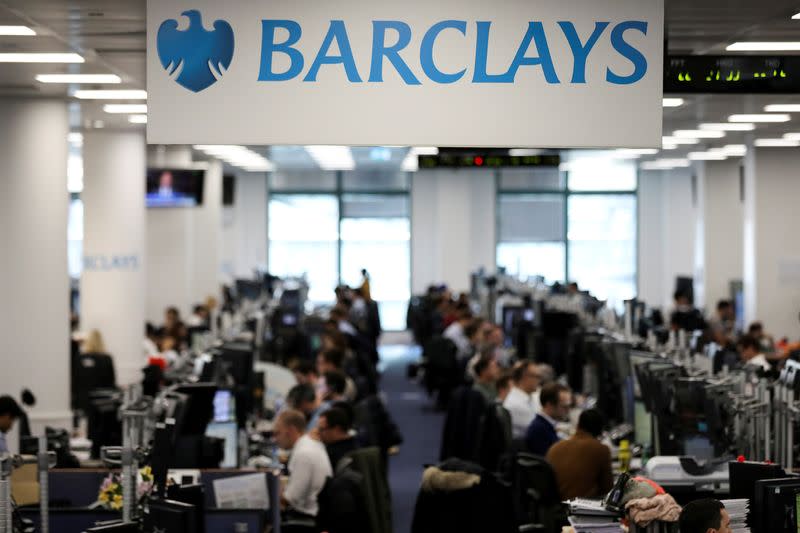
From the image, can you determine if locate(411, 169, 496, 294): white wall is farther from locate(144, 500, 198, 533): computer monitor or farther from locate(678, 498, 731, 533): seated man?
locate(678, 498, 731, 533): seated man

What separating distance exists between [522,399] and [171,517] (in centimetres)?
476

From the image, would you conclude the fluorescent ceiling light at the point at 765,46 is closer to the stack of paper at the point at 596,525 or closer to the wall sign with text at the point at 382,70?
the wall sign with text at the point at 382,70

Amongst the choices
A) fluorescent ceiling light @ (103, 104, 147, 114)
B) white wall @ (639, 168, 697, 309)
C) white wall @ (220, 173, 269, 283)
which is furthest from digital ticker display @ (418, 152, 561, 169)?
white wall @ (220, 173, 269, 283)

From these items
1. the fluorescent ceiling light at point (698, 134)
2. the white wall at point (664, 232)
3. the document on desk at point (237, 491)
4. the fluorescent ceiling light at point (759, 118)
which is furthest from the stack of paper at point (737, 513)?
the white wall at point (664, 232)

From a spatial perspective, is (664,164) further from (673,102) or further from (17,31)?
(17,31)

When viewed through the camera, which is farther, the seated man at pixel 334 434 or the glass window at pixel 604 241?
the glass window at pixel 604 241

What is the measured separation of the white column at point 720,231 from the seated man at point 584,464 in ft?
40.0

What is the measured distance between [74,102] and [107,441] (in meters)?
3.24

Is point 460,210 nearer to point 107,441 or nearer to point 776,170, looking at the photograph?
point 776,170

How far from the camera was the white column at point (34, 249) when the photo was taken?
9375mm

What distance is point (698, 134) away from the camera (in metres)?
14.0

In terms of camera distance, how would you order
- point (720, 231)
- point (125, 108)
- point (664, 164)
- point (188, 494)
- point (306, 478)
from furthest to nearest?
point (664, 164) < point (720, 231) < point (125, 108) < point (306, 478) < point (188, 494)

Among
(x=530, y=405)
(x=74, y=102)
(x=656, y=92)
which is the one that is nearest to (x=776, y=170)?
(x=530, y=405)

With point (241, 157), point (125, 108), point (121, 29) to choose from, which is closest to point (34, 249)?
point (125, 108)
